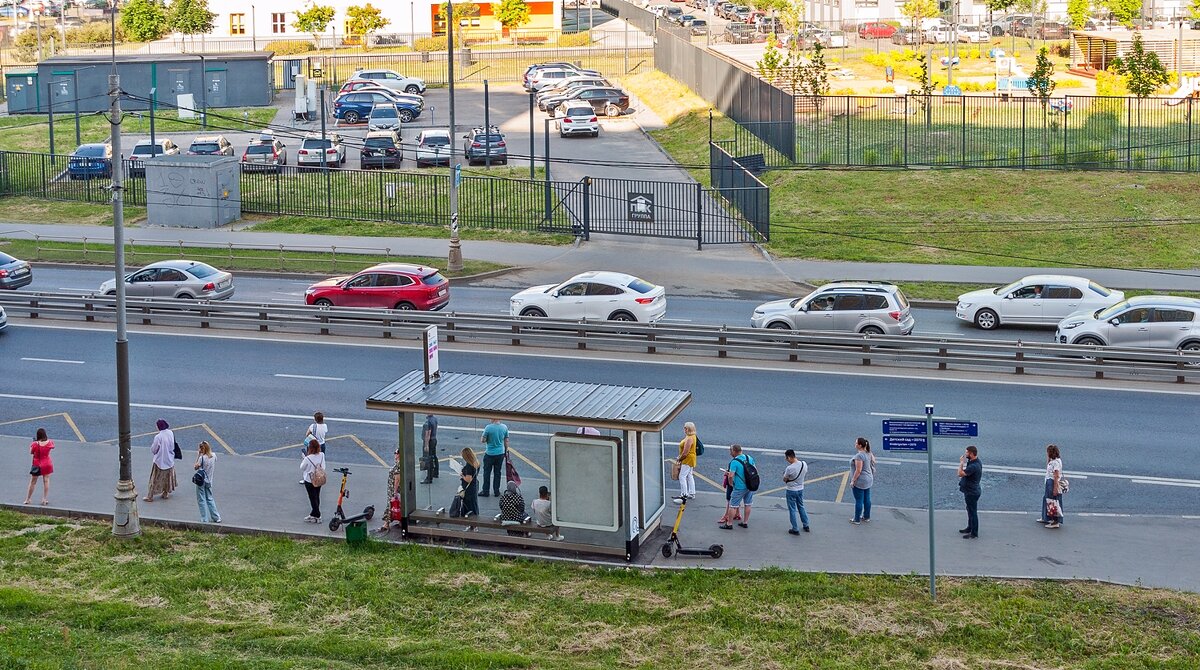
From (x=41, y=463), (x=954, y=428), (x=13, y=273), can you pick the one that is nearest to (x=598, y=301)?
(x=41, y=463)

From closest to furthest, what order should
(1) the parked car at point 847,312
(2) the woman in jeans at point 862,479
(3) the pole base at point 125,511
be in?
(2) the woman in jeans at point 862,479 < (3) the pole base at point 125,511 < (1) the parked car at point 847,312

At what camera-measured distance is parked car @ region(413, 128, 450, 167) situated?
5438 centimetres

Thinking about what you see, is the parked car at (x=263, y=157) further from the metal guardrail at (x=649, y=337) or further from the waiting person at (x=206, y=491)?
the waiting person at (x=206, y=491)

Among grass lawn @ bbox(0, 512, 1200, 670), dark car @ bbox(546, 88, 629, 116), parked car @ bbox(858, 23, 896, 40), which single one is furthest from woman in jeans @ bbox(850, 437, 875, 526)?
parked car @ bbox(858, 23, 896, 40)

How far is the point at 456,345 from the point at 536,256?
39.6 ft

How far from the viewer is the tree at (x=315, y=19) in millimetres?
93812

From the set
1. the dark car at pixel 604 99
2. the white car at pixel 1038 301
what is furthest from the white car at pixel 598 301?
the dark car at pixel 604 99

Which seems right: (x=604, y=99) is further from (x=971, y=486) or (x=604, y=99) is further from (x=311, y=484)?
(x=971, y=486)

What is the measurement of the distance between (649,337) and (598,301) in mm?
2581

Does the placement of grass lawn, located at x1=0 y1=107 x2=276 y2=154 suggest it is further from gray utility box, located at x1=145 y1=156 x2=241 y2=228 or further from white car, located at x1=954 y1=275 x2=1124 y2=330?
white car, located at x1=954 y1=275 x2=1124 y2=330

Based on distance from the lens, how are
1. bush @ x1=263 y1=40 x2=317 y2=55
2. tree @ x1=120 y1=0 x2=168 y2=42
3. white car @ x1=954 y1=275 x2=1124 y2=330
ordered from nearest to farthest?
white car @ x1=954 y1=275 x2=1124 y2=330 → bush @ x1=263 y1=40 x2=317 y2=55 → tree @ x1=120 y1=0 x2=168 y2=42

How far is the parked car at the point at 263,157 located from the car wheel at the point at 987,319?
1107 inches

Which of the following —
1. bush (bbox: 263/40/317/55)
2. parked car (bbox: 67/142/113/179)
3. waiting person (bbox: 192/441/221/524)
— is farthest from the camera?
bush (bbox: 263/40/317/55)

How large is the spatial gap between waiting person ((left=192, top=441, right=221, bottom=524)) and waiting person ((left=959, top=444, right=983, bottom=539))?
10.5 m
